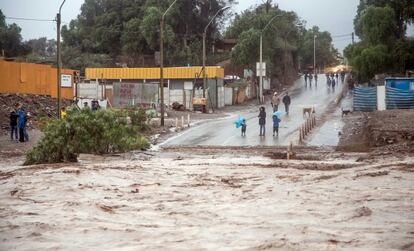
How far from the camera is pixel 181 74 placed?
5166 centimetres

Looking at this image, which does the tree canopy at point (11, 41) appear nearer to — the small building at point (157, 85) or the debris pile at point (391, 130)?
the small building at point (157, 85)

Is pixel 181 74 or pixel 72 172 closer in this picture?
pixel 72 172

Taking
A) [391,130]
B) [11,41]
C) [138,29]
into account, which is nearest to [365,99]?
[391,130]

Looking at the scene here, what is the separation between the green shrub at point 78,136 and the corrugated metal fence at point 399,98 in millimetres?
22641

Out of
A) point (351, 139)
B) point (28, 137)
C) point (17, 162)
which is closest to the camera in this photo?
point (17, 162)

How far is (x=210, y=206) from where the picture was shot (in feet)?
36.8

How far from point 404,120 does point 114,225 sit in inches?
843

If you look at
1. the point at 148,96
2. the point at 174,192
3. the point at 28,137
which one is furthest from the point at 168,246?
the point at 148,96

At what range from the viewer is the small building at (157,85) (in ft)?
141

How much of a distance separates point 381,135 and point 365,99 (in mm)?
17534

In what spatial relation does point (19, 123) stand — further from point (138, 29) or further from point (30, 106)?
point (138, 29)

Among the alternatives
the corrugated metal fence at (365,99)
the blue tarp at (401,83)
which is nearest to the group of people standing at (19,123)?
the corrugated metal fence at (365,99)

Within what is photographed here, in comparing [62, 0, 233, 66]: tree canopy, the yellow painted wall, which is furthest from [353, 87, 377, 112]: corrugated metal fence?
[62, 0, 233, 66]: tree canopy

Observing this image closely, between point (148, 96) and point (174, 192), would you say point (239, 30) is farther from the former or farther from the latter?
point (174, 192)
